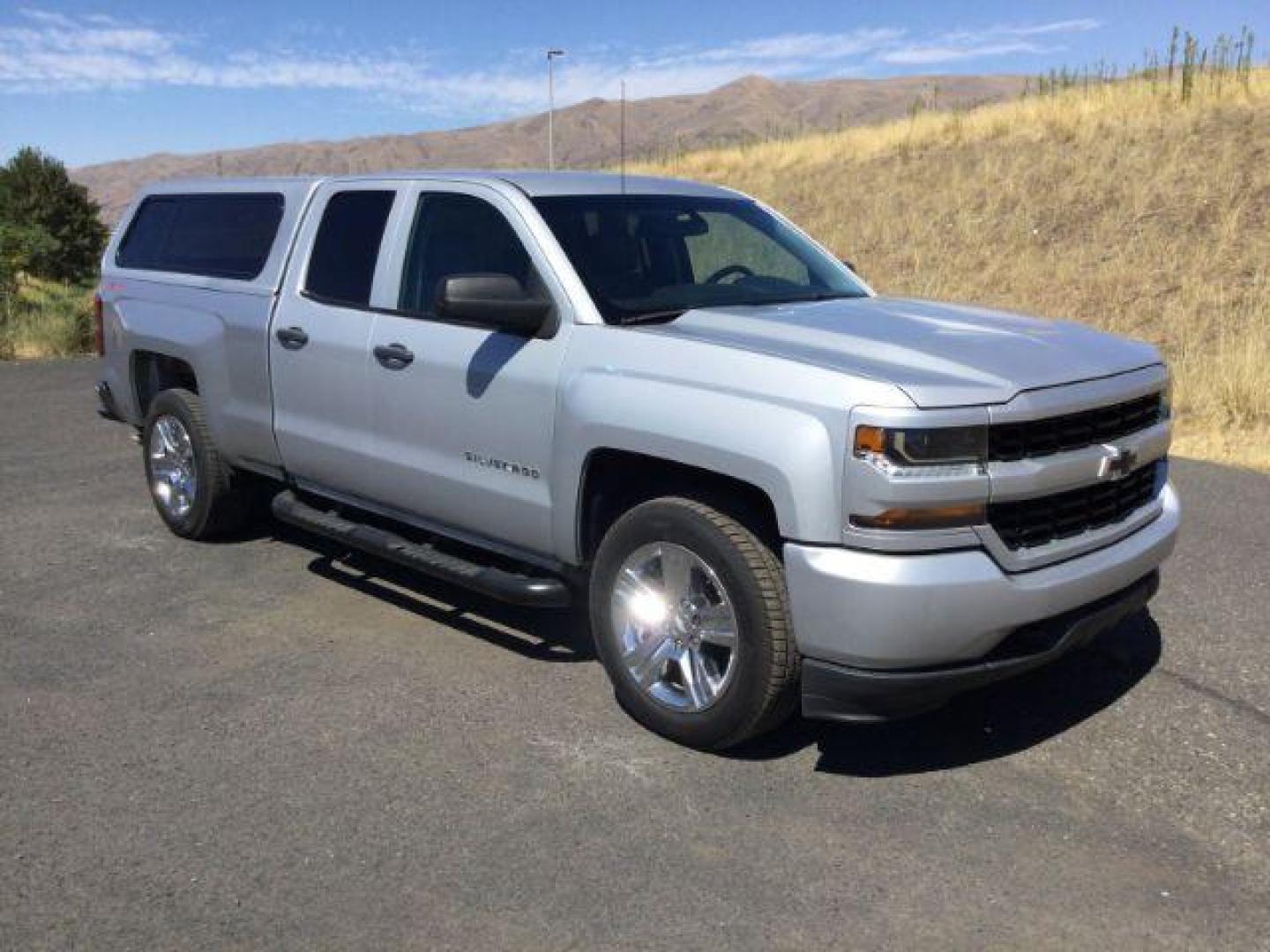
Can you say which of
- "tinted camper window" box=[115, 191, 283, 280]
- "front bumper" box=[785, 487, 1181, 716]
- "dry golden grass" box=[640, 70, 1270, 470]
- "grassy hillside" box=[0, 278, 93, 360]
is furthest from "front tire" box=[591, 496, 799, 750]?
"grassy hillside" box=[0, 278, 93, 360]

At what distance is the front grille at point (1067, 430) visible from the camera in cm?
360

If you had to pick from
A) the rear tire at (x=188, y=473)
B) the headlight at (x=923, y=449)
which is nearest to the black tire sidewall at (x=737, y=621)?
the headlight at (x=923, y=449)

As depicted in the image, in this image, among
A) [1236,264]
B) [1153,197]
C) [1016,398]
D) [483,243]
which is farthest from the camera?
[1153,197]

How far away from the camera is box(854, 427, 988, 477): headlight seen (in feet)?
11.3

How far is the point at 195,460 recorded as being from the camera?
20.9 ft

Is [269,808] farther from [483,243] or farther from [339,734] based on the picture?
[483,243]

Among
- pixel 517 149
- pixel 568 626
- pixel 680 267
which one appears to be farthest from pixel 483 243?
pixel 517 149

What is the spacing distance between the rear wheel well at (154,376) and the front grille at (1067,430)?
15.4 ft

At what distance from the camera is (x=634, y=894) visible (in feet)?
10.6

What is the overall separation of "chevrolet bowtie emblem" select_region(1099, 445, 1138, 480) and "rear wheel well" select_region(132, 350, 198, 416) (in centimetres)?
486

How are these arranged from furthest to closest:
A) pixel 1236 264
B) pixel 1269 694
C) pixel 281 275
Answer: pixel 1236 264
pixel 281 275
pixel 1269 694

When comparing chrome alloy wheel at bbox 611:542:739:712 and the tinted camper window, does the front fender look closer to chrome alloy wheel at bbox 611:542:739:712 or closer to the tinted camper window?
chrome alloy wheel at bbox 611:542:739:712

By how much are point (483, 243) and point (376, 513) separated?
1343 mm

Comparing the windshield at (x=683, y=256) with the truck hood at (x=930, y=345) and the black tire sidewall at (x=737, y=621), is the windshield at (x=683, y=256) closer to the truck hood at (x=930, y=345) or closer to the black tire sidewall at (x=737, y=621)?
the truck hood at (x=930, y=345)
